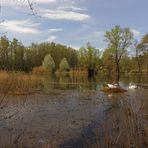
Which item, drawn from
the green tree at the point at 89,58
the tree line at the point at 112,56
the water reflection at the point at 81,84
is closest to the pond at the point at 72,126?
the water reflection at the point at 81,84

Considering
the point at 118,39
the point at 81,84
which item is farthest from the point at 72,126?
the point at 118,39

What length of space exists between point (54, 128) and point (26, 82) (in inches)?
564

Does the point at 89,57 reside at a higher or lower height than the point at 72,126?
higher

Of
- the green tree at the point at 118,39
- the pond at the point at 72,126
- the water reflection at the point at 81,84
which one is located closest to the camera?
the pond at the point at 72,126

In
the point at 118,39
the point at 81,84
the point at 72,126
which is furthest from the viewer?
the point at 118,39

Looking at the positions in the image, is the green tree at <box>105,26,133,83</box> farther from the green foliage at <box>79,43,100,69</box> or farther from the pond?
the pond

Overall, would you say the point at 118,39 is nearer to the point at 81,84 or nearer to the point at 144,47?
the point at 144,47

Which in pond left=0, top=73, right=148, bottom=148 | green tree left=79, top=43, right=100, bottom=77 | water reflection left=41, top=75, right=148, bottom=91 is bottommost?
pond left=0, top=73, right=148, bottom=148

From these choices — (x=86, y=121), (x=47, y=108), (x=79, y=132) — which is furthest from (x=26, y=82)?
(x=79, y=132)

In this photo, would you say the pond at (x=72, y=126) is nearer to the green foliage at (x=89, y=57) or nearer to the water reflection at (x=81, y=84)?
the water reflection at (x=81, y=84)

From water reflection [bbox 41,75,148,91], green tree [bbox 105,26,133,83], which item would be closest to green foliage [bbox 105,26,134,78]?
green tree [bbox 105,26,133,83]

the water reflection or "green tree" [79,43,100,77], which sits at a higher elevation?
"green tree" [79,43,100,77]

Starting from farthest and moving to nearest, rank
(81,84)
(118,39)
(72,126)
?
(118,39) → (81,84) → (72,126)

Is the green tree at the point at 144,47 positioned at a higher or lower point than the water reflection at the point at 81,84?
higher
